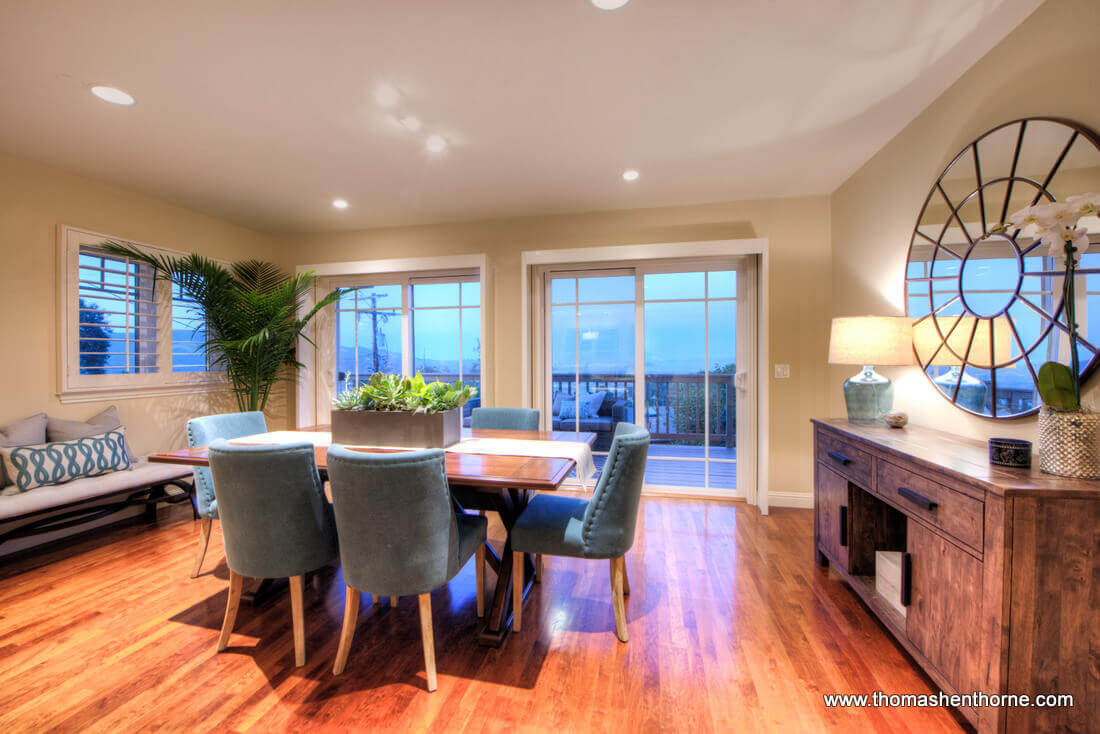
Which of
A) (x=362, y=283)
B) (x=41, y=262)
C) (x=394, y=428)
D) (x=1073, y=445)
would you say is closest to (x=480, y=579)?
(x=394, y=428)

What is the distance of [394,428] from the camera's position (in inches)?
85.5

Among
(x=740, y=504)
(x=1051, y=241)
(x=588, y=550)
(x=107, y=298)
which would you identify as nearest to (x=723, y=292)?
(x=740, y=504)

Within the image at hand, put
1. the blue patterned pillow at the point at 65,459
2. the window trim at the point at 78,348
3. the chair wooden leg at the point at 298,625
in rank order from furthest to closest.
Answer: the window trim at the point at 78,348
the blue patterned pillow at the point at 65,459
the chair wooden leg at the point at 298,625

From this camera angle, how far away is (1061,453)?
1.31 metres

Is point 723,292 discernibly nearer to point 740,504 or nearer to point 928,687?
point 740,504

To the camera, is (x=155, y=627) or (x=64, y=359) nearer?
(x=155, y=627)

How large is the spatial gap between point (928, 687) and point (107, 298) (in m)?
5.22

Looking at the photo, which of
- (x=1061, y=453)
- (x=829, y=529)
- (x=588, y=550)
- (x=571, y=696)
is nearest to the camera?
(x=1061, y=453)

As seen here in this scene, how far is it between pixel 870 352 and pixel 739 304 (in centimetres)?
159

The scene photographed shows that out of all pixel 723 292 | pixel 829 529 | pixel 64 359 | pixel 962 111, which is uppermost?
pixel 962 111

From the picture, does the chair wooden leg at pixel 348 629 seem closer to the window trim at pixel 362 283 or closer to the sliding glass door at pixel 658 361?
the window trim at pixel 362 283

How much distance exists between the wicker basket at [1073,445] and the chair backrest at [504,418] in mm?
2241

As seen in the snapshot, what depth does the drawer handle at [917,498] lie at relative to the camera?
4.98 feet

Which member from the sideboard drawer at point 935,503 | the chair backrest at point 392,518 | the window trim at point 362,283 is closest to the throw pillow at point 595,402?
the window trim at point 362,283
